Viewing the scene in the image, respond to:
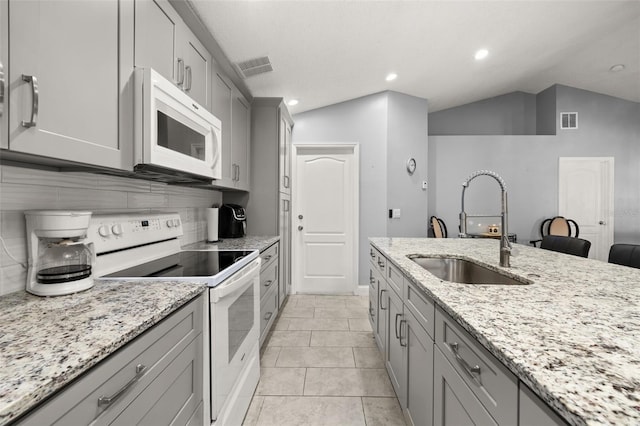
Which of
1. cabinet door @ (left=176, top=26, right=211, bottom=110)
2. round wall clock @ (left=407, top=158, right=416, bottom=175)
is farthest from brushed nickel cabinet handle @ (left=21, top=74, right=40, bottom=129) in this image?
round wall clock @ (left=407, top=158, right=416, bottom=175)

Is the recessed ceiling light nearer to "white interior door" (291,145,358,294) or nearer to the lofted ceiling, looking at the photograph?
the lofted ceiling

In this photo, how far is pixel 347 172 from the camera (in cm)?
→ 388

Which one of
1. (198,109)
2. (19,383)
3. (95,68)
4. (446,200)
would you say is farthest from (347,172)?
(19,383)

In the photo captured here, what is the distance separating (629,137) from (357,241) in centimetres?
521

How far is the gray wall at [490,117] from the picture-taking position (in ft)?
17.1

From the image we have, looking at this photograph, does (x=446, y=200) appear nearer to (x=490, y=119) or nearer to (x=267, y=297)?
(x=490, y=119)

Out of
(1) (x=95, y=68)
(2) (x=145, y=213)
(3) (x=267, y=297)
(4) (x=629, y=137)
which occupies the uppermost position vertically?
(4) (x=629, y=137)

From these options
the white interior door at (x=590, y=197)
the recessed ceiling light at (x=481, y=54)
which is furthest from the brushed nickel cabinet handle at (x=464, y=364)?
the white interior door at (x=590, y=197)

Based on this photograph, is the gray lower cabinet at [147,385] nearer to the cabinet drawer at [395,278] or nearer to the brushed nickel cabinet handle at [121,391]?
the brushed nickel cabinet handle at [121,391]

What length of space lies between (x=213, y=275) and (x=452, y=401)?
3.25ft

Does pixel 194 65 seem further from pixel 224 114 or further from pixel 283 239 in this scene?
pixel 283 239

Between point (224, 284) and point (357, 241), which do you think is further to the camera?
point (357, 241)

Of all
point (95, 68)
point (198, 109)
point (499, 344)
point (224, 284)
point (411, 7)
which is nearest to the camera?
point (499, 344)

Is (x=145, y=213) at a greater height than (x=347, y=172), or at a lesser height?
lesser
